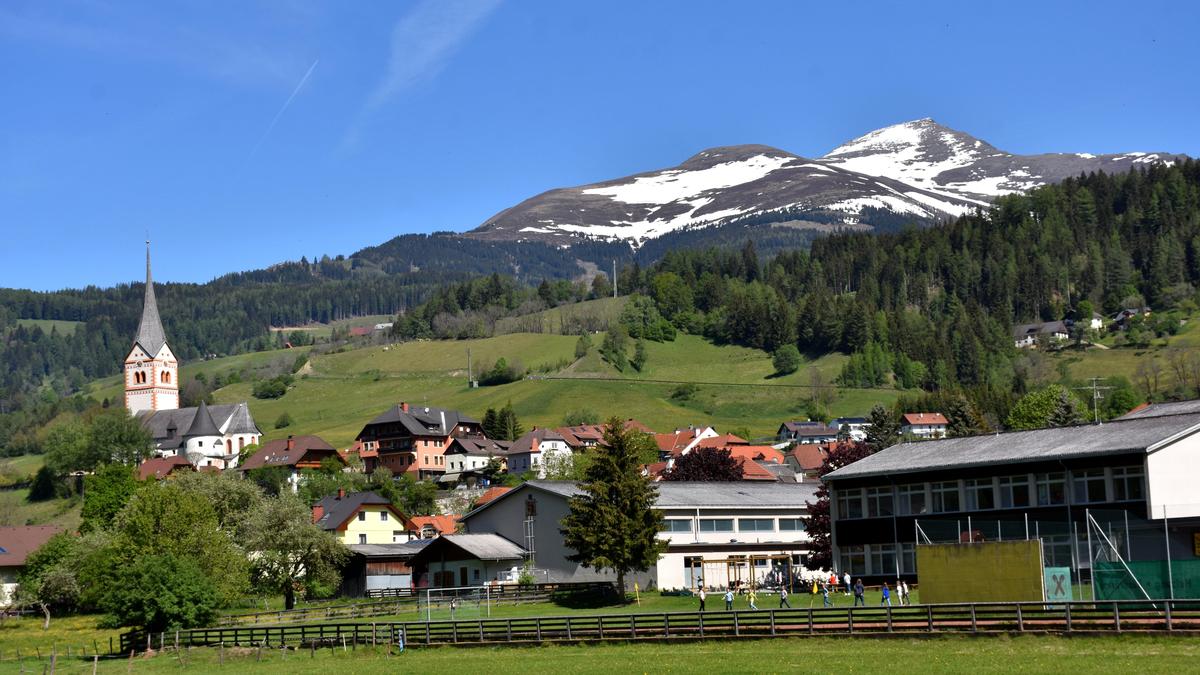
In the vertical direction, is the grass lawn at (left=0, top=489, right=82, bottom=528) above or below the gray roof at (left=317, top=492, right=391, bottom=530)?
above

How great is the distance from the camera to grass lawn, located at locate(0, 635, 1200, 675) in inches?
1288

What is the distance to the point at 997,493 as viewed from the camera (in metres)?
55.6

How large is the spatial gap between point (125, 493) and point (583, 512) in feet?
197

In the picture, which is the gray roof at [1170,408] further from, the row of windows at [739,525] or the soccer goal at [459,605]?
the soccer goal at [459,605]

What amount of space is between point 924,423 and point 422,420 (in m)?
59.5

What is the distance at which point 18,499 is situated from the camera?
155m

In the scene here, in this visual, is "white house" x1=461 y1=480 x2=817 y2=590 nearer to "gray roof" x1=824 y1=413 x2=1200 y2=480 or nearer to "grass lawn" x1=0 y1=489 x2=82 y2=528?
"gray roof" x1=824 y1=413 x2=1200 y2=480

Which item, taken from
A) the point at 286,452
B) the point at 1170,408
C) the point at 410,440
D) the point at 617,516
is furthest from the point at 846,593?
the point at 410,440

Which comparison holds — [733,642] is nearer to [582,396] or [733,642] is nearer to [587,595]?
[587,595]

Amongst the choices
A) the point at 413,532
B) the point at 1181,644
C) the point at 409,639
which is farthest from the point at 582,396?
the point at 1181,644

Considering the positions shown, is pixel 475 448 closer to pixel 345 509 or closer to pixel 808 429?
pixel 808 429

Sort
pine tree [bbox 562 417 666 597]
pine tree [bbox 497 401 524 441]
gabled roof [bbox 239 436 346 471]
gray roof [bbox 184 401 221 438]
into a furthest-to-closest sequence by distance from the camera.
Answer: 1. gray roof [bbox 184 401 221 438]
2. pine tree [bbox 497 401 524 441]
3. gabled roof [bbox 239 436 346 471]
4. pine tree [bbox 562 417 666 597]

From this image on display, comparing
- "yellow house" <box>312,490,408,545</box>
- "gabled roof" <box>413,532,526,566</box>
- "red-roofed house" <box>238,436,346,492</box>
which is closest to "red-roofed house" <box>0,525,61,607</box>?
"yellow house" <box>312,490,408,545</box>

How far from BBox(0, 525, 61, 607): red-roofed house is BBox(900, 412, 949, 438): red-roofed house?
10028cm
